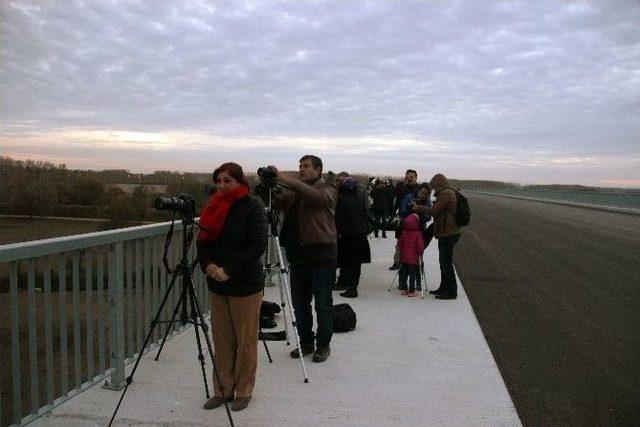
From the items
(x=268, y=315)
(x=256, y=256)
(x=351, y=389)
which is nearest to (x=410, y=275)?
(x=268, y=315)

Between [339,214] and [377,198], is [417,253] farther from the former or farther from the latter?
[377,198]

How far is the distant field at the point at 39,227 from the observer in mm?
76125

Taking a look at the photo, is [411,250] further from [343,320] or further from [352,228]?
[343,320]

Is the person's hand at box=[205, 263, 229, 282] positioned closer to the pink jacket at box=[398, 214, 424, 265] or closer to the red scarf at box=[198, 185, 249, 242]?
the red scarf at box=[198, 185, 249, 242]

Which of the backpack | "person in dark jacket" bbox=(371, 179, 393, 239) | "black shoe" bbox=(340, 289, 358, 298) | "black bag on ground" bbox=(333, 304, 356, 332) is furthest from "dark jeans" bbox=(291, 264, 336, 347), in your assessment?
"person in dark jacket" bbox=(371, 179, 393, 239)

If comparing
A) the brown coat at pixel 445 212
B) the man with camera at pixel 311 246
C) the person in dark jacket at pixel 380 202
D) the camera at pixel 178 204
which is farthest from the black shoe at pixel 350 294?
the person in dark jacket at pixel 380 202

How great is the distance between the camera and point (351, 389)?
14.6 ft

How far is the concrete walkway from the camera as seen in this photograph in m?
3.88

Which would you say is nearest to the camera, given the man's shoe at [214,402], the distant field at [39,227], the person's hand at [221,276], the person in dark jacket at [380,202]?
the person's hand at [221,276]

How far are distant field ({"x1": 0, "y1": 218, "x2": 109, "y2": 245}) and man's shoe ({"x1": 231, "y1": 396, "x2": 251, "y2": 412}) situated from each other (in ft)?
257

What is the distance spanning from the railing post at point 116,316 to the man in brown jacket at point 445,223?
4869 mm

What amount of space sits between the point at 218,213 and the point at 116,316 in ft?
4.32

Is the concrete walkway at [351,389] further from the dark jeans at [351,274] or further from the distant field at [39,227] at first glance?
the distant field at [39,227]

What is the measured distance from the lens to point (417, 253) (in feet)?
27.2
